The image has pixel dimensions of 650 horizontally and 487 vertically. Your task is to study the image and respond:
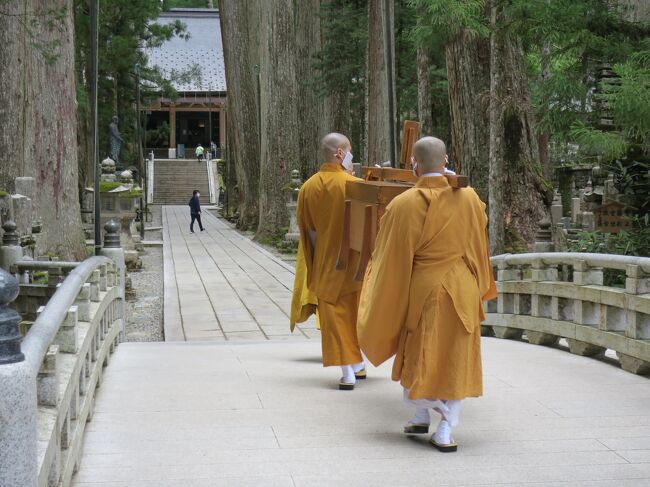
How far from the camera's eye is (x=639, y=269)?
7.23 m

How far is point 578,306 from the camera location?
8.35m

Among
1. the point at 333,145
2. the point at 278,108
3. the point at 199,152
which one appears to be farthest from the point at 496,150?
the point at 199,152

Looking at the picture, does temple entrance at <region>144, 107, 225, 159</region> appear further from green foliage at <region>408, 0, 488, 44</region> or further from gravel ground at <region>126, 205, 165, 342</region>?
green foliage at <region>408, 0, 488, 44</region>

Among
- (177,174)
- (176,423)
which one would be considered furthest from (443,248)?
(177,174)

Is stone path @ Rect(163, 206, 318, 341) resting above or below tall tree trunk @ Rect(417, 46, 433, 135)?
below

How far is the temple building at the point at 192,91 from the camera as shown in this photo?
206ft

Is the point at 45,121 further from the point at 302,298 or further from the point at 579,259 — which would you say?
the point at 579,259

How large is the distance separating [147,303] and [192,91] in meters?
48.6

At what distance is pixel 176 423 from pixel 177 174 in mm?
51275

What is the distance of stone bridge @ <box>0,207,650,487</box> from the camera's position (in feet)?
14.0

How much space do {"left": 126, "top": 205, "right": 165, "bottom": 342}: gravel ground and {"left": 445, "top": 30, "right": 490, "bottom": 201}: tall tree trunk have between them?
5.42 meters

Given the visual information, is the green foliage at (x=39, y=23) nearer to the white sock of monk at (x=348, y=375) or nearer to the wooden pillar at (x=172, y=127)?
the white sock of monk at (x=348, y=375)

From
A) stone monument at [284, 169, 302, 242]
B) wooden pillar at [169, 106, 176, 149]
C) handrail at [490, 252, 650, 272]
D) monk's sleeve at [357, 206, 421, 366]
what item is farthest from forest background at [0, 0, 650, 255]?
wooden pillar at [169, 106, 176, 149]

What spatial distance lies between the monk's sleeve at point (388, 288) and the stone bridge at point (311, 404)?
522 millimetres
